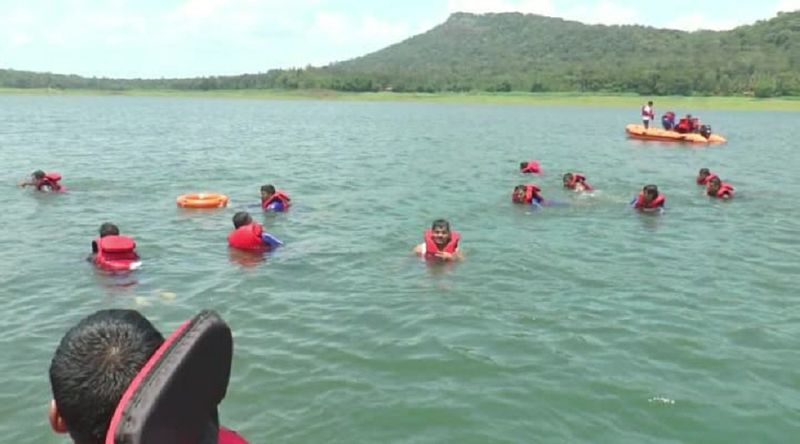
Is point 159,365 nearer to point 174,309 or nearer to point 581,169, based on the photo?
point 174,309

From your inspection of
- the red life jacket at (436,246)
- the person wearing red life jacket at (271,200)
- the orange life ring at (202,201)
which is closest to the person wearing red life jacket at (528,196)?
the person wearing red life jacket at (271,200)

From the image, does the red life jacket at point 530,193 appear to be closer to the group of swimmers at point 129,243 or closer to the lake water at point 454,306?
the lake water at point 454,306

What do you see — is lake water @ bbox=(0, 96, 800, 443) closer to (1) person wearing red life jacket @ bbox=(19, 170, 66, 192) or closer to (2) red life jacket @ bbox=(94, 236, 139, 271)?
(2) red life jacket @ bbox=(94, 236, 139, 271)

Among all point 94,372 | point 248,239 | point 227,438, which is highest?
point 94,372

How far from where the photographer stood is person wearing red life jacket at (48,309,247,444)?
7.47 ft

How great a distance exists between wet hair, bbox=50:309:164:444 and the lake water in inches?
Result: 206

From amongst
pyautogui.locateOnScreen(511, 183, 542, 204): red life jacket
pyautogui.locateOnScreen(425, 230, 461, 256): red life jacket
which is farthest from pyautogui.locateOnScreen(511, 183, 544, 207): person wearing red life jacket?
pyautogui.locateOnScreen(425, 230, 461, 256): red life jacket

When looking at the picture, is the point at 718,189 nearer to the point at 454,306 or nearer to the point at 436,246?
the point at 436,246

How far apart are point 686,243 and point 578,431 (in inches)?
386

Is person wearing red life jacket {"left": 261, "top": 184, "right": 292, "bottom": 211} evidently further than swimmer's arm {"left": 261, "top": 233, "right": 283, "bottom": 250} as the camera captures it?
Yes

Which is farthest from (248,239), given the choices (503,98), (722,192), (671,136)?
(503,98)

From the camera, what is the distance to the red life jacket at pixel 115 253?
1282cm

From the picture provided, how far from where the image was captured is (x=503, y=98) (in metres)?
131

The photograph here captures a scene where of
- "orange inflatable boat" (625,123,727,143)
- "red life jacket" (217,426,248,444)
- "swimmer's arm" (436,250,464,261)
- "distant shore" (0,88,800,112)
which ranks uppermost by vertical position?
"red life jacket" (217,426,248,444)
